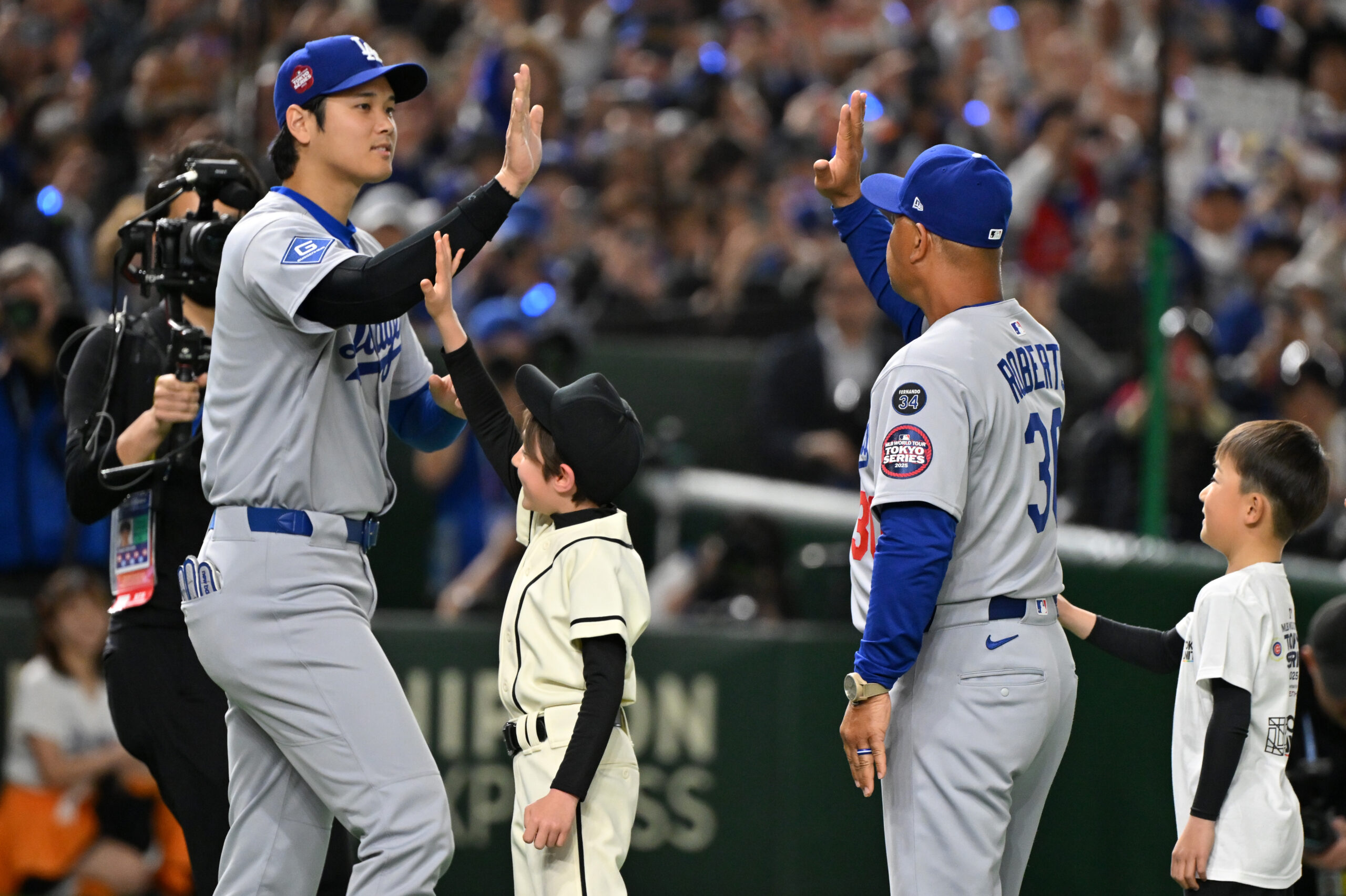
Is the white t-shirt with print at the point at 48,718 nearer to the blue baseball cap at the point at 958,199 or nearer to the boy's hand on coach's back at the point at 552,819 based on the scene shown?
the boy's hand on coach's back at the point at 552,819

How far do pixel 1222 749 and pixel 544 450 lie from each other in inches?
59.0

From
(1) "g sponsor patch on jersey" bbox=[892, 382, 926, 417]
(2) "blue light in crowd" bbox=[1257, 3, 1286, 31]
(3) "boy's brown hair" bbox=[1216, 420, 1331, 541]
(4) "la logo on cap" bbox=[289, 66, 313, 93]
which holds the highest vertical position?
(2) "blue light in crowd" bbox=[1257, 3, 1286, 31]

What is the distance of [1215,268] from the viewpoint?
9.52m

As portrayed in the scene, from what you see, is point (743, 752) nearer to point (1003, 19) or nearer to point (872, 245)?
point (872, 245)

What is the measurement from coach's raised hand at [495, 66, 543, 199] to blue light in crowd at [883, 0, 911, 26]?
9259mm

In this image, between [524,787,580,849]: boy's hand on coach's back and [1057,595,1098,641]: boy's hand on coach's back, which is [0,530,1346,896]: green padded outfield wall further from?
[524,787,580,849]: boy's hand on coach's back

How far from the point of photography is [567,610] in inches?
135

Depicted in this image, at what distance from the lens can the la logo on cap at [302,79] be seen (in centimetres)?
356

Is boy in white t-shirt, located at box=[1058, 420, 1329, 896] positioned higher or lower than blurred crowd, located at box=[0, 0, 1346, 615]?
lower

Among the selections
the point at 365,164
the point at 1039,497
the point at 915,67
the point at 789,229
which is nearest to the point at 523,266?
the point at 789,229

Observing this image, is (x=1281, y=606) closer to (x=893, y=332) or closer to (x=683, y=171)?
(x=893, y=332)

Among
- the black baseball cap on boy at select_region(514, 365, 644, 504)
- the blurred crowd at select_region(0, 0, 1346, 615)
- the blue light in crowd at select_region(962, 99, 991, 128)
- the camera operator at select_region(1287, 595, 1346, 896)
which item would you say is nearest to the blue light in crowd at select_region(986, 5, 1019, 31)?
the blurred crowd at select_region(0, 0, 1346, 615)

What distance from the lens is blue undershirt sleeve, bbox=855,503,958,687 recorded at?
3125 mm

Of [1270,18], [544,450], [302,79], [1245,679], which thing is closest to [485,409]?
[544,450]
